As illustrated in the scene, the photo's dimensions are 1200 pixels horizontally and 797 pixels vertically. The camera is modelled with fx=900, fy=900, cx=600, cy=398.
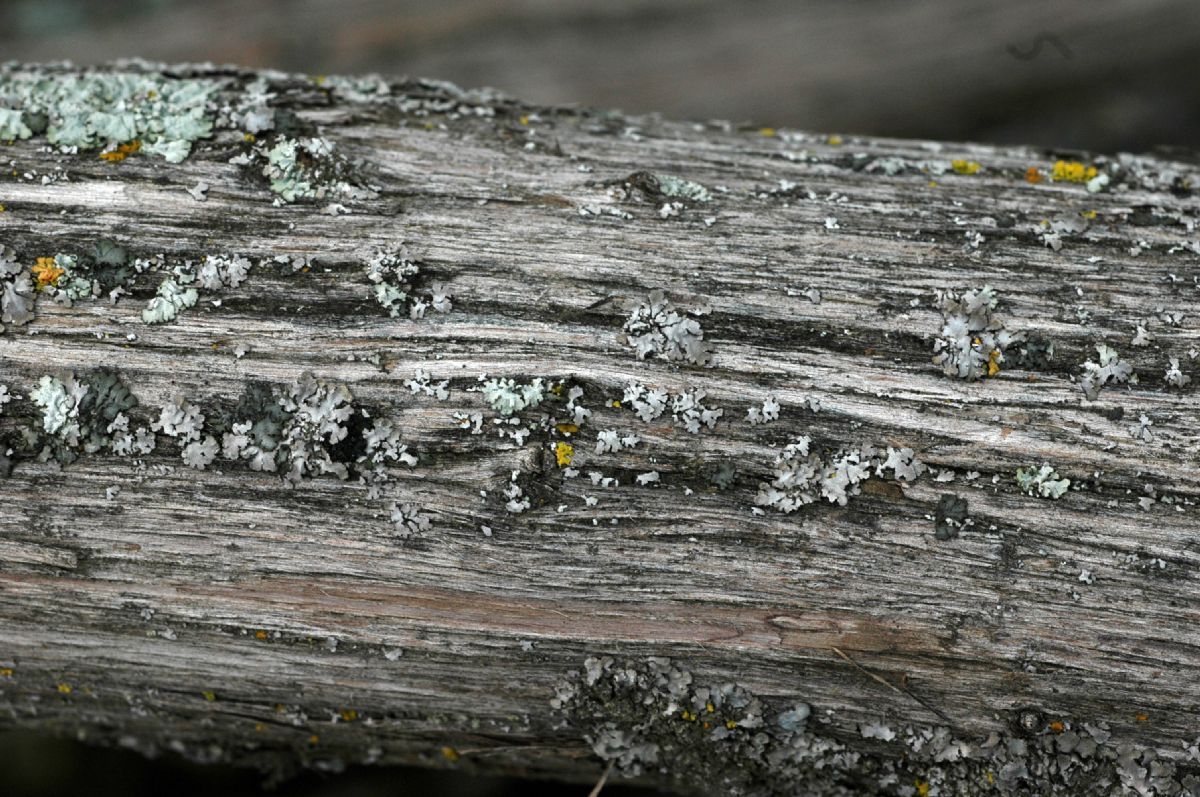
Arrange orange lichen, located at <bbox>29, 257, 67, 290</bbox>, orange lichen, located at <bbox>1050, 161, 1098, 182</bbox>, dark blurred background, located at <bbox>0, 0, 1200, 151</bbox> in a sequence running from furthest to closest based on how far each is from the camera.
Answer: dark blurred background, located at <bbox>0, 0, 1200, 151</bbox> < orange lichen, located at <bbox>1050, 161, 1098, 182</bbox> < orange lichen, located at <bbox>29, 257, 67, 290</bbox>

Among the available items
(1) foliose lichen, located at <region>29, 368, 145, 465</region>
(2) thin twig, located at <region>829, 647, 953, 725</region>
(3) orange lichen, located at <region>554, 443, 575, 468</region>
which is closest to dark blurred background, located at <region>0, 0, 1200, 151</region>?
(1) foliose lichen, located at <region>29, 368, 145, 465</region>

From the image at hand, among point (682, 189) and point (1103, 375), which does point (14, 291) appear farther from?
point (1103, 375)

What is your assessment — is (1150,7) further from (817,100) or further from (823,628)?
(823,628)

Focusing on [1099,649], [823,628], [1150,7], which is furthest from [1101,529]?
[1150,7]

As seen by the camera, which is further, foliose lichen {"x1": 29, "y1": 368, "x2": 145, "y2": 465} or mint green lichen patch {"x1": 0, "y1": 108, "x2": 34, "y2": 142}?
mint green lichen patch {"x1": 0, "y1": 108, "x2": 34, "y2": 142}

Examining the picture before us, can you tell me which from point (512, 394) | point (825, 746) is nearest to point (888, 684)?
point (825, 746)

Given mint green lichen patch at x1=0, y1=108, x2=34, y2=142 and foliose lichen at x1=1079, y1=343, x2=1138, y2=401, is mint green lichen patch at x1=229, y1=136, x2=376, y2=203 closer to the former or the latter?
mint green lichen patch at x1=0, y1=108, x2=34, y2=142
